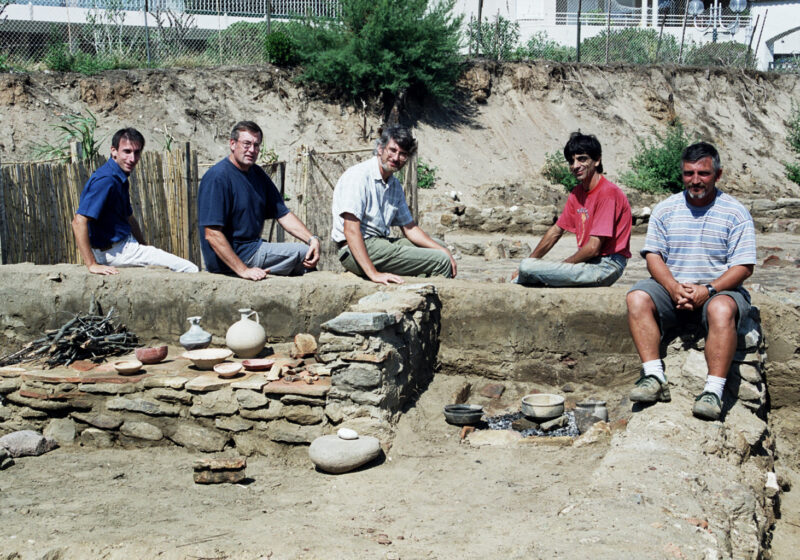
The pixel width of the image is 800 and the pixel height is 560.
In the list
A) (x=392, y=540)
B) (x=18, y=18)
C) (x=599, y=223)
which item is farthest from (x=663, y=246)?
(x=18, y=18)

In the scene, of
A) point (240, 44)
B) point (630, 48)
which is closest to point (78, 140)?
point (240, 44)

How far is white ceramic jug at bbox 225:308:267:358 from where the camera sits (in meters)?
5.80

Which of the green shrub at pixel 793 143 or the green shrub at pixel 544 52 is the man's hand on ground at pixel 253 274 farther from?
the green shrub at pixel 793 143

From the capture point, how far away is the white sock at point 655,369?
480cm

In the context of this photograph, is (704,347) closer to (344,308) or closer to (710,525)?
(710,525)

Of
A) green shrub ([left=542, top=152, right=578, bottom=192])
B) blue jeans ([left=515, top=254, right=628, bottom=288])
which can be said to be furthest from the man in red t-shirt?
green shrub ([left=542, top=152, right=578, bottom=192])

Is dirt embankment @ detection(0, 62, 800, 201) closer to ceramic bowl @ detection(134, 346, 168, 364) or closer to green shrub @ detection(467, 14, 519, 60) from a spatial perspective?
green shrub @ detection(467, 14, 519, 60)

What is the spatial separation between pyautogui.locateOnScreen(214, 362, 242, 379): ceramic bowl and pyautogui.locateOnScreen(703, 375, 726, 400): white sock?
117 inches

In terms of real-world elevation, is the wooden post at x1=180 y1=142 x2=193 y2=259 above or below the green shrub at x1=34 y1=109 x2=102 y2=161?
below

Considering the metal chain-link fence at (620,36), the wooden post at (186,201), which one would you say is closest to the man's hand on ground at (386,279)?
the wooden post at (186,201)

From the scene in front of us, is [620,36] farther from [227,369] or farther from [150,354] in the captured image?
[227,369]

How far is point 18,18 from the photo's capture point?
23.4 metres

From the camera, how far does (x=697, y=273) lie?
16.3ft

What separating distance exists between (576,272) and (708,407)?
154cm
